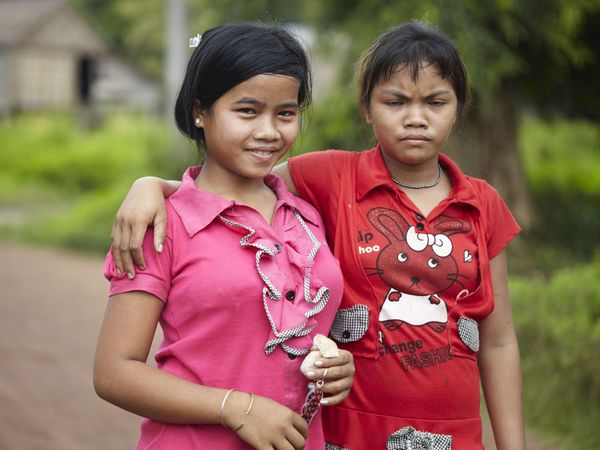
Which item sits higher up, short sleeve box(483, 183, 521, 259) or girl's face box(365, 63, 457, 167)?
girl's face box(365, 63, 457, 167)

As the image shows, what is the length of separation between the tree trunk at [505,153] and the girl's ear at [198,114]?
297 inches

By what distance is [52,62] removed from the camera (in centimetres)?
3216

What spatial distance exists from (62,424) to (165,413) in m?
3.76

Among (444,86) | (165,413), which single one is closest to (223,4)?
(444,86)

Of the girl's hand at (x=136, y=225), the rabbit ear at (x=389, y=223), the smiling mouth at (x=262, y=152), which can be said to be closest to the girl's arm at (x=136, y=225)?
the girl's hand at (x=136, y=225)

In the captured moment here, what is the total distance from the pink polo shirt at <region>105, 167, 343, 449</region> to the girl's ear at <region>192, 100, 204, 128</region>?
0.54 ft

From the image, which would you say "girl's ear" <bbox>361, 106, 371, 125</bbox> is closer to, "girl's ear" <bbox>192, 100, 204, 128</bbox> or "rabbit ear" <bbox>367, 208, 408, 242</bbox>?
"rabbit ear" <bbox>367, 208, 408, 242</bbox>

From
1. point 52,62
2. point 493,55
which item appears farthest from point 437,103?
point 52,62

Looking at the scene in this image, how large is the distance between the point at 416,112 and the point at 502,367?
727mm

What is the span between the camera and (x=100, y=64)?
112 ft

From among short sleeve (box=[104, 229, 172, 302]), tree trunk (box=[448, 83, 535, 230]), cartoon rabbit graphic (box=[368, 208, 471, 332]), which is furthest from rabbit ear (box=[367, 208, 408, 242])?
tree trunk (box=[448, 83, 535, 230])

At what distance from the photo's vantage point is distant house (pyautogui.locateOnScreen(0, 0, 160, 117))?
30.8 metres

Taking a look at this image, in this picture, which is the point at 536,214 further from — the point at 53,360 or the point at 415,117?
the point at 415,117

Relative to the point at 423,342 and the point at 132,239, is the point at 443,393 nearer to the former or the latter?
the point at 423,342
